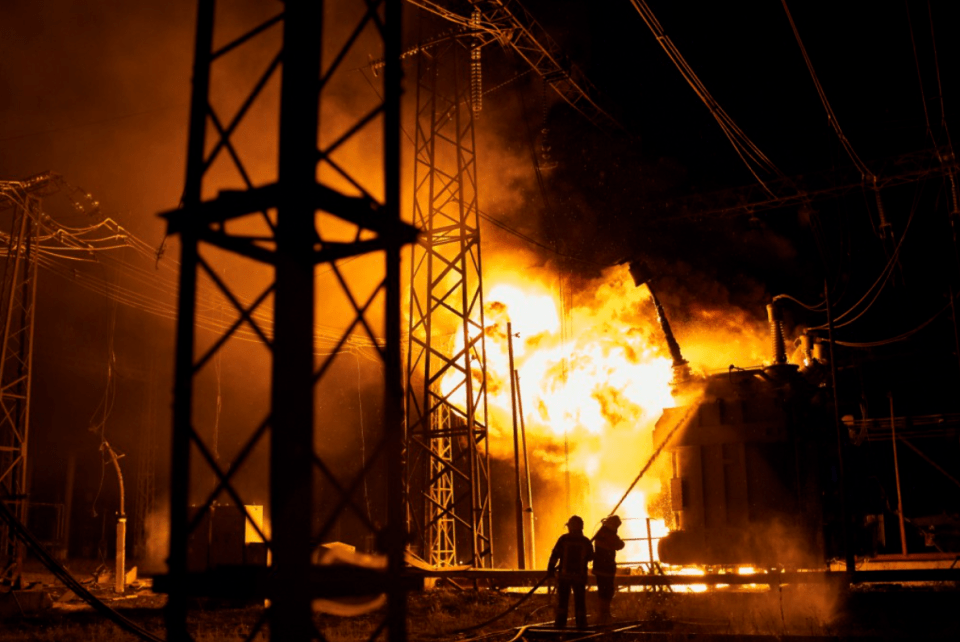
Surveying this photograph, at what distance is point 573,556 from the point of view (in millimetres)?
12789

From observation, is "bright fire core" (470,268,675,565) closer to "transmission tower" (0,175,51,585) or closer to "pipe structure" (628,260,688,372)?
"pipe structure" (628,260,688,372)

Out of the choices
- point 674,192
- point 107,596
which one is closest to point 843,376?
point 674,192

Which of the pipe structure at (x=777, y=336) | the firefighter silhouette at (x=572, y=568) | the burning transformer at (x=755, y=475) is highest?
the pipe structure at (x=777, y=336)

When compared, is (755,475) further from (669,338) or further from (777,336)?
(669,338)

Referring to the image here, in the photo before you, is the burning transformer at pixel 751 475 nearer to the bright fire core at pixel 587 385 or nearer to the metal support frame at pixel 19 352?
the bright fire core at pixel 587 385

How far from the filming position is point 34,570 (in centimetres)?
3438

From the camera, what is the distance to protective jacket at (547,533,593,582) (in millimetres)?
12758

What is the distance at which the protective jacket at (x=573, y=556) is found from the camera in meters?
12.8

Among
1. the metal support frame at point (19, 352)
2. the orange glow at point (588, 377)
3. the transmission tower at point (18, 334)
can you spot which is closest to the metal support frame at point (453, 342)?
the orange glow at point (588, 377)

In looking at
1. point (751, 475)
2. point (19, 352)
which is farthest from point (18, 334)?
point (751, 475)

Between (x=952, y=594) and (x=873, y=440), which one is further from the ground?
(x=873, y=440)

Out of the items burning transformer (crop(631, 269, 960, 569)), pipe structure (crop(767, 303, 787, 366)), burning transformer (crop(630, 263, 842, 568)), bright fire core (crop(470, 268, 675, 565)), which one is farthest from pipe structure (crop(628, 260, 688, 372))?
bright fire core (crop(470, 268, 675, 565))

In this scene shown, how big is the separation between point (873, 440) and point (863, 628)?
14.7 m

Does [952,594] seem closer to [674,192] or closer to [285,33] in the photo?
[285,33]
